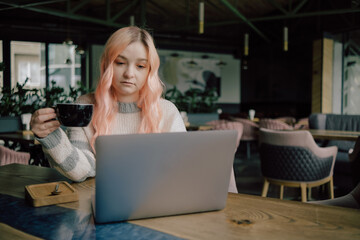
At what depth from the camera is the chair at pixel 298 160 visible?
300 centimetres

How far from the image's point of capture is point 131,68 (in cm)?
132

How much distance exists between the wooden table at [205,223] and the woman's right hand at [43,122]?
23 centimetres

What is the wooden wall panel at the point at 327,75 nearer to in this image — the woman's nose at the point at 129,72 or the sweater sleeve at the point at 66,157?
the woman's nose at the point at 129,72

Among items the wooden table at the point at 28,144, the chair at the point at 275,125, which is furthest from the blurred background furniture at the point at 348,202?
the chair at the point at 275,125

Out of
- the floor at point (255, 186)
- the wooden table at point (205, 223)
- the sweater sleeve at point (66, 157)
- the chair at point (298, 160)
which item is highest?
the sweater sleeve at point (66, 157)

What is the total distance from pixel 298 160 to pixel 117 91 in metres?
2.17

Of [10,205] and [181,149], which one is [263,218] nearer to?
[181,149]

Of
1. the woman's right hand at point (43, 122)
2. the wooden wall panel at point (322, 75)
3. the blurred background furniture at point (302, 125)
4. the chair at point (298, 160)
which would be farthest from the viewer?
the wooden wall panel at point (322, 75)

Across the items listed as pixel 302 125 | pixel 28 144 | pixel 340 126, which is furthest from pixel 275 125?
pixel 28 144

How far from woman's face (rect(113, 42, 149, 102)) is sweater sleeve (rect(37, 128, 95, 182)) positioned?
1.05 feet

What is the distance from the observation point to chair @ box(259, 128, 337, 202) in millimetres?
2996

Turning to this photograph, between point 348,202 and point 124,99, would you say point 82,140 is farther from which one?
point 348,202

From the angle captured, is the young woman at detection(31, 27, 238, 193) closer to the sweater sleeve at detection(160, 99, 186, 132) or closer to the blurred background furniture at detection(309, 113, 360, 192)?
the sweater sleeve at detection(160, 99, 186, 132)

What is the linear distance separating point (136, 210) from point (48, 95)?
5737 mm
